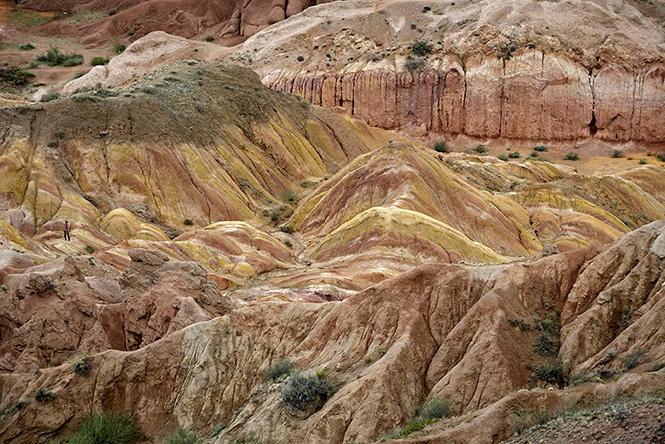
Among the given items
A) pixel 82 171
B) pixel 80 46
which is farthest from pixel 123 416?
pixel 80 46

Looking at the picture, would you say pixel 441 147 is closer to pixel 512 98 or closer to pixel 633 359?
pixel 512 98

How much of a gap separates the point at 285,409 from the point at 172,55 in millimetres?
74003

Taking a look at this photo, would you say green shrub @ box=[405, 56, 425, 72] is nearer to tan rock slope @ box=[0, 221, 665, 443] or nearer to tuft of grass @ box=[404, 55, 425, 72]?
tuft of grass @ box=[404, 55, 425, 72]

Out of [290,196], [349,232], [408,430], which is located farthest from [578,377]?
[290,196]

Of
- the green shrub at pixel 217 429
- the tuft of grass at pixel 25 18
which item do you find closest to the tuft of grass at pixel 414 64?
the green shrub at pixel 217 429

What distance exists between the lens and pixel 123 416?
17.3 m

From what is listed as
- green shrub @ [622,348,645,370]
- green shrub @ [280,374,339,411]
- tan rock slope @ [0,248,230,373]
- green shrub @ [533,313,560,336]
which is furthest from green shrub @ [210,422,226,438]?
green shrub @ [622,348,645,370]

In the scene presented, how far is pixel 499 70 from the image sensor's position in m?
68.7

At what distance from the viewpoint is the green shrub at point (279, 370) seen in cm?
1609

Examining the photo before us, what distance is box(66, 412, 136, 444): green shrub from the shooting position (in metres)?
16.4

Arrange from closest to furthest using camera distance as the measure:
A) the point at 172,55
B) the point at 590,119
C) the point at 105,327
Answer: the point at 105,327 < the point at 590,119 < the point at 172,55

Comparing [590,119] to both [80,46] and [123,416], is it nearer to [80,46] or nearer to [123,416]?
[123,416]

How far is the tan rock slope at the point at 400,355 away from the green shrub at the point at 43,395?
151mm

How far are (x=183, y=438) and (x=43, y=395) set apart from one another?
12.9 ft
